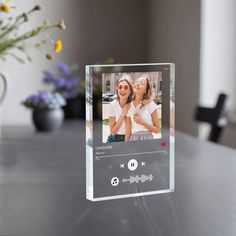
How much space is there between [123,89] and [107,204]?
0.80 feet

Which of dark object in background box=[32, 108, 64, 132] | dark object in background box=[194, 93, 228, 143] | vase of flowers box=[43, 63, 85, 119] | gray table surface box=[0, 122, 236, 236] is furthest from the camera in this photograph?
vase of flowers box=[43, 63, 85, 119]

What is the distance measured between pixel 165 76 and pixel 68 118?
251 centimetres

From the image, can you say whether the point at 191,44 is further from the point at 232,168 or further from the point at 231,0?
the point at 232,168

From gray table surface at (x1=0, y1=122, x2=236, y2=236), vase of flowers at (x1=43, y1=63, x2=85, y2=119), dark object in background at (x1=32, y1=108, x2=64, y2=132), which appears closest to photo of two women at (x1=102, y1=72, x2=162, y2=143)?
gray table surface at (x1=0, y1=122, x2=236, y2=236)

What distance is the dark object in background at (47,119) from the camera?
2.72 meters

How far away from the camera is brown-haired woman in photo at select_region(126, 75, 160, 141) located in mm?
1059

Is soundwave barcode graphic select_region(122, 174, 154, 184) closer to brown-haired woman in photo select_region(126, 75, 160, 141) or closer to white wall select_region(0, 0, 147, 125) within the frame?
brown-haired woman in photo select_region(126, 75, 160, 141)

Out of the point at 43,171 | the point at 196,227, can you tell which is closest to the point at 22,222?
the point at 196,227

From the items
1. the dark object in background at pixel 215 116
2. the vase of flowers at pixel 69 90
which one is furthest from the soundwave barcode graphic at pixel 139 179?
the vase of flowers at pixel 69 90

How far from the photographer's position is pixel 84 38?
4.30 m

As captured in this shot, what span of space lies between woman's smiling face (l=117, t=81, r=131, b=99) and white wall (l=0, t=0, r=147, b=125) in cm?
318

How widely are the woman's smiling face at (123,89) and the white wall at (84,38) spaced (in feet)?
10.4

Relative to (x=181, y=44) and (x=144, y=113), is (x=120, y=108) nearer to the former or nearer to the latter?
(x=144, y=113)

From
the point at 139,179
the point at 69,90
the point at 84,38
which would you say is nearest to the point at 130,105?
the point at 139,179
